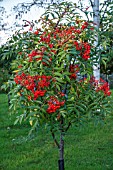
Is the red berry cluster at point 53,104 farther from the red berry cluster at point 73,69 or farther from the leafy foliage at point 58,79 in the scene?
the red berry cluster at point 73,69

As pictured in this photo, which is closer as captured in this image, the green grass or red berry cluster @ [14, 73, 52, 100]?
red berry cluster @ [14, 73, 52, 100]

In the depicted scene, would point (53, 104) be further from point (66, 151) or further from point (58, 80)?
point (66, 151)

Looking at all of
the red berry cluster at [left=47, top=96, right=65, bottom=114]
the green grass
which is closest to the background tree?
the red berry cluster at [left=47, top=96, right=65, bottom=114]

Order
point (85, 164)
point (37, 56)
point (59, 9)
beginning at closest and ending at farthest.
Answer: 1. point (37, 56)
2. point (59, 9)
3. point (85, 164)

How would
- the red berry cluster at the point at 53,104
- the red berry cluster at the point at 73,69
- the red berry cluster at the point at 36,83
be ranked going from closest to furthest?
the red berry cluster at the point at 53,104 → the red berry cluster at the point at 36,83 → the red berry cluster at the point at 73,69

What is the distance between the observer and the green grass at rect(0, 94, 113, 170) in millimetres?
7641

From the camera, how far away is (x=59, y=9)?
6.07 m

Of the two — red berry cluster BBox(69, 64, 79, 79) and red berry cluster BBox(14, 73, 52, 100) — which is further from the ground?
red berry cluster BBox(69, 64, 79, 79)

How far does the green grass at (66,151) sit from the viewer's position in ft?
25.1

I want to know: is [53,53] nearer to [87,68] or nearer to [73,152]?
[87,68]

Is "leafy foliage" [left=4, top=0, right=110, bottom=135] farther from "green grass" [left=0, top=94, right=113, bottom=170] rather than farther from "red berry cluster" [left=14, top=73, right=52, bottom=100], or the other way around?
"green grass" [left=0, top=94, right=113, bottom=170]

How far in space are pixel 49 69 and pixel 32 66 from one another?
231 millimetres

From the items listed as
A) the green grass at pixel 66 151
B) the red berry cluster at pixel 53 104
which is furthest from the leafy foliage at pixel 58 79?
the green grass at pixel 66 151

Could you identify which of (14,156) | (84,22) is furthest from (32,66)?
(14,156)
